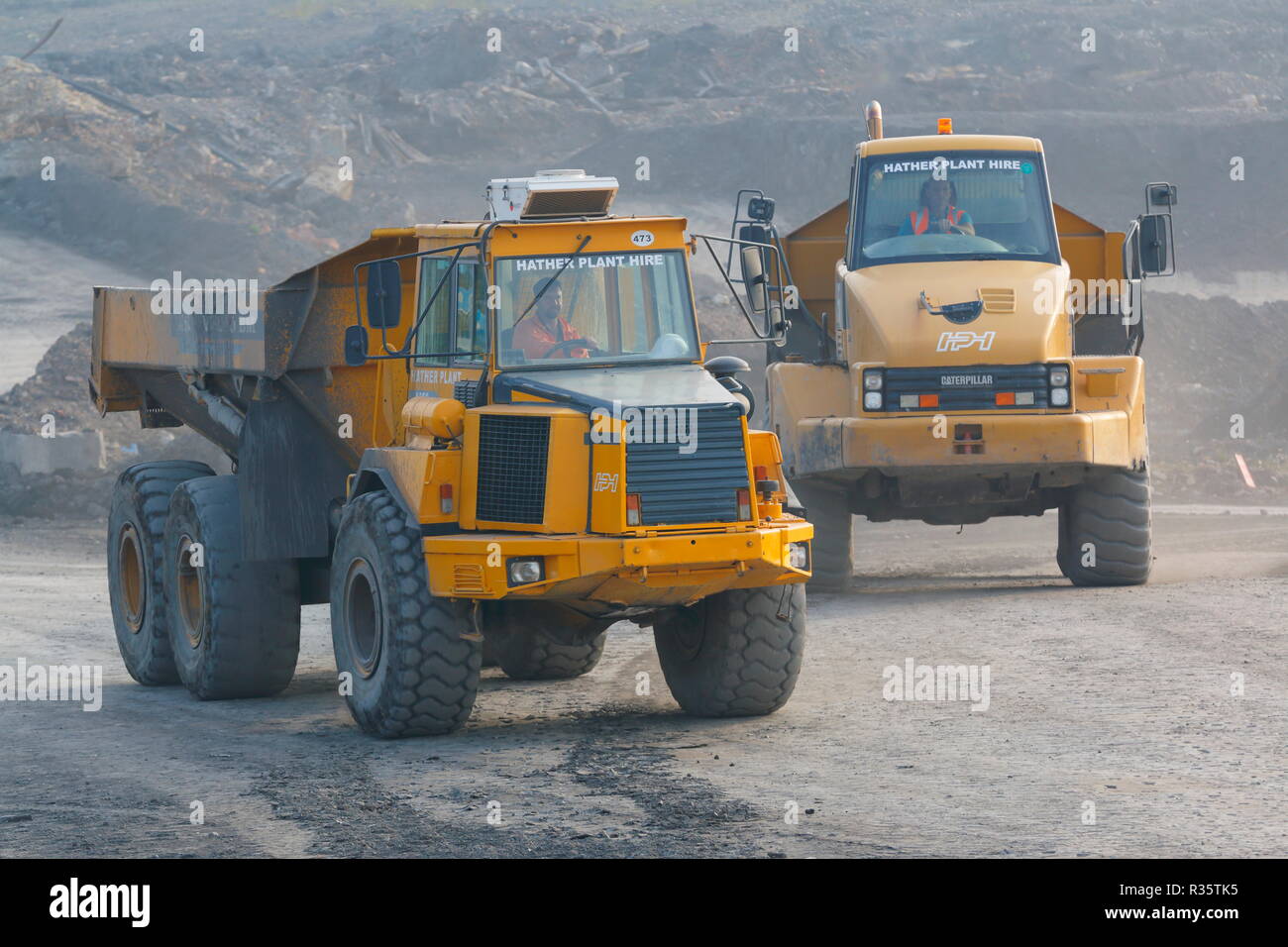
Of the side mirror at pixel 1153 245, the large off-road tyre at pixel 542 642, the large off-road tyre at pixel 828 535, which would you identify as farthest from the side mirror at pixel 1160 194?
the large off-road tyre at pixel 542 642

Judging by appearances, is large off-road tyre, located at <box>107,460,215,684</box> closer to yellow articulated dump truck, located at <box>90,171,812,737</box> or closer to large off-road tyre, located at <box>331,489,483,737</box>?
yellow articulated dump truck, located at <box>90,171,812,737</box>

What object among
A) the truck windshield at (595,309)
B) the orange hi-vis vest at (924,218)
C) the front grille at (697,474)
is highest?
the orange hi-vis vest at (924,218)

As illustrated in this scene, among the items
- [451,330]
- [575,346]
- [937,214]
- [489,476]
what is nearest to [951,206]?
[937,214]

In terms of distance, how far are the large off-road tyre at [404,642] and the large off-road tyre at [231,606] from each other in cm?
159

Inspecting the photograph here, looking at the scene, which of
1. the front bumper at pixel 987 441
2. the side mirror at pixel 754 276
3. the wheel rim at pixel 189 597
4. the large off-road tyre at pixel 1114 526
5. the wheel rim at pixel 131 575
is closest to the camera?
the side mirror at pixel 754 276

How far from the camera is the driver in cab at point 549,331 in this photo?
9.79 m

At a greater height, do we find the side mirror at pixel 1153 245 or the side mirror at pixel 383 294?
the side mirror at pixel 1153 245

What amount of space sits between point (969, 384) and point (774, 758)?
535 centimetres

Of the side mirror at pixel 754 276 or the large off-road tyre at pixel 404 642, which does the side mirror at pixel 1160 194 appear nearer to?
the side mirror at pixel 754 276

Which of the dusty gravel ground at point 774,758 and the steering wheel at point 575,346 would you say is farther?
the steering wheel at point 575,346

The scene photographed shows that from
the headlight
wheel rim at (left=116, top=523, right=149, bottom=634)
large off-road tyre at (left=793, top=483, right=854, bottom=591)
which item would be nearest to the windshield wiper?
the headlight

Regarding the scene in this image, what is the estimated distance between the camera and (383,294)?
980cm

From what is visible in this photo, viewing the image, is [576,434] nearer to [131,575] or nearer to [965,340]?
[131,575]

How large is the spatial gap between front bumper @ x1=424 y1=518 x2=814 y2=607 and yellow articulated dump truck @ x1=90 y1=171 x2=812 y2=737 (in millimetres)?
13
